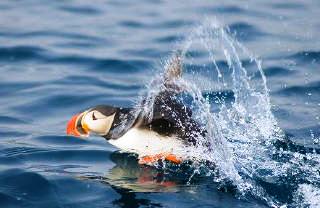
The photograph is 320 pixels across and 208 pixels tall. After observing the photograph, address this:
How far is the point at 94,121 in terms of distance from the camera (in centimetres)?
646

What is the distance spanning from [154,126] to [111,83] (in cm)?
281

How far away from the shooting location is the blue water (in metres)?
5.62

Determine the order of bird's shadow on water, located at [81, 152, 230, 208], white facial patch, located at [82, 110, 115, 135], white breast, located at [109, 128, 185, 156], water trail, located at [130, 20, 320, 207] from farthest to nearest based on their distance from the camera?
1. white facial patch, located at [82, 110, 115, 135]
2. white breast, located at [109, 128, 185, 156]
3. water trail, located at [130, 20, 320, 207]
4. bird's shadow on water, located at [81, 152, 230, 208]

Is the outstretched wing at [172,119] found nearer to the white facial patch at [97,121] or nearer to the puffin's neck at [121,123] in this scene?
the puffin's neck at [121,123]

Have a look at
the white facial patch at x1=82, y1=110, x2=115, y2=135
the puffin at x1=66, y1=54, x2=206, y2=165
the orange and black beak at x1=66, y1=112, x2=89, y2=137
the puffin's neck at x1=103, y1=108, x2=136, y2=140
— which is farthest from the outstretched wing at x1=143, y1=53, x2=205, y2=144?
the orange and black beak at x1=66, y1=112, x2=89, y2=137

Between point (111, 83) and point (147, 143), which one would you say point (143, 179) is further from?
point (111, 83)

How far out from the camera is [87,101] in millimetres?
8219

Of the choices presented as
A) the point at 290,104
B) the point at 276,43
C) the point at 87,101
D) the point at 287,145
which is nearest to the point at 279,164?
the point at 287,145

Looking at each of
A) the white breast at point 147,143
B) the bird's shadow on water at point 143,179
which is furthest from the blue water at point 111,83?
the white breast at point 147,143

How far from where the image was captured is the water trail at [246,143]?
226 inches

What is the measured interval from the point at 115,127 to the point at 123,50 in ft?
12.6

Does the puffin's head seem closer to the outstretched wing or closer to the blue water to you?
the blue water

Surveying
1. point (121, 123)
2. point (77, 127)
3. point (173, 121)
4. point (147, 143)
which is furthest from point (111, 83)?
point (173, 121)

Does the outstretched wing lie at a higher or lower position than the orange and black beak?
higher
